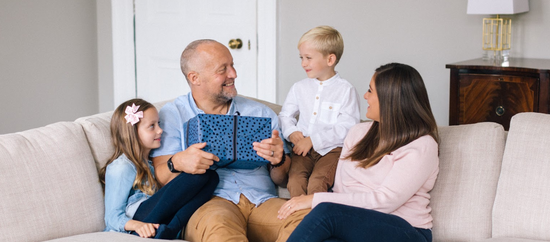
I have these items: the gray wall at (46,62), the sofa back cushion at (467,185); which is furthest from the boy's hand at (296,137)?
the gray wall at (46,62)

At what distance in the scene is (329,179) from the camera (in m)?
2.34

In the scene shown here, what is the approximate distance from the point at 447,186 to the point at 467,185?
7cm

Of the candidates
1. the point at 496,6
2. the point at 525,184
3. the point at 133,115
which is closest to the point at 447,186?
the point at 525,184

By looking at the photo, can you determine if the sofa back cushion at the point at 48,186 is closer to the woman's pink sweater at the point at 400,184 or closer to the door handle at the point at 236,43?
the woman's pink sweater at the point at 400,184

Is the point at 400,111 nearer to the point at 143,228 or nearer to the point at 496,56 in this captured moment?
the point at 143,228

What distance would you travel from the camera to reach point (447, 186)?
2.13 m

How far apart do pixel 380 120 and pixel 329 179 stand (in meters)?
0.38

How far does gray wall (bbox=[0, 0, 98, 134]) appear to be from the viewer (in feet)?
13.5

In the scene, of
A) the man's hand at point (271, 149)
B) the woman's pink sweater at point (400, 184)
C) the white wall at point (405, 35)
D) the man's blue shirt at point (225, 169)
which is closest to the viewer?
the woman's pink sweater at point (400, 184)

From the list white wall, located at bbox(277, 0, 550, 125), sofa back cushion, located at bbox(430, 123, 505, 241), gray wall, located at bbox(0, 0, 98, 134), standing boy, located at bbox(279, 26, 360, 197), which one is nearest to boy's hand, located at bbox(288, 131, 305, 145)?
standing boy, located at bbox(279, 26, 360, 197)

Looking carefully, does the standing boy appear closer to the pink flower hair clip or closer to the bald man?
the bald man

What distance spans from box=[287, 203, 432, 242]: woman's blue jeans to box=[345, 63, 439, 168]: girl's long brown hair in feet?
0.78

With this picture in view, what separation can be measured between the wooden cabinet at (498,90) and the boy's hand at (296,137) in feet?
3.77

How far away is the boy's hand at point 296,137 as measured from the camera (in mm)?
2516
